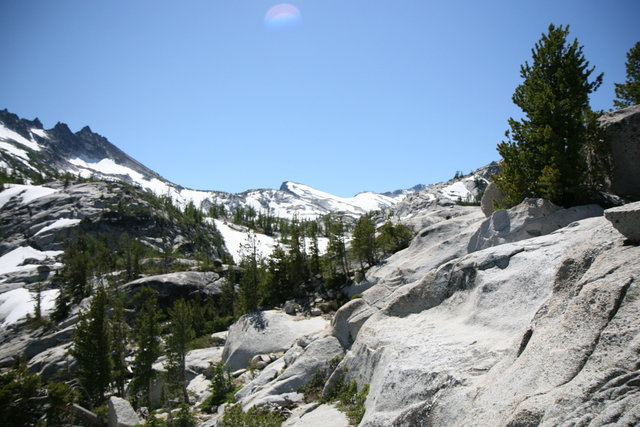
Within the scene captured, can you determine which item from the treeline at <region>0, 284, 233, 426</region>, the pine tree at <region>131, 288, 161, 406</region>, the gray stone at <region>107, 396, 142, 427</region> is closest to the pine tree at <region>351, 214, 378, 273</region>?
the treeline at <region>0, 284, 233, 426</region>

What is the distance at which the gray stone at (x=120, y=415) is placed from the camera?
2550cm

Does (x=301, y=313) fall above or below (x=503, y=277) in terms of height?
below

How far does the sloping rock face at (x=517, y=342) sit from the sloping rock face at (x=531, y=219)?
539cm

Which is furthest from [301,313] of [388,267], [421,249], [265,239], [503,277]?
[265,239]

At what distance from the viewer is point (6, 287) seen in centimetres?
9438

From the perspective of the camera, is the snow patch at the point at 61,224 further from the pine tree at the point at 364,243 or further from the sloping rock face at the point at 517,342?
the sloping rock face at the point at 517,342

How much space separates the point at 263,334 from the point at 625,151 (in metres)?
33.5

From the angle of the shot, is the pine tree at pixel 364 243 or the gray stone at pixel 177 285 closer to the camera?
the pine tree at pixel 364 243

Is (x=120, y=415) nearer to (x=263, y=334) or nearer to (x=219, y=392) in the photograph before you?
(x=219, y=392)

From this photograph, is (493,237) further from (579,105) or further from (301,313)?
(301,313)

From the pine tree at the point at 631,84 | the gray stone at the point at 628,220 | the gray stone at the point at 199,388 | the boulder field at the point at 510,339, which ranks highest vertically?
the pine tree at the point at 631,84

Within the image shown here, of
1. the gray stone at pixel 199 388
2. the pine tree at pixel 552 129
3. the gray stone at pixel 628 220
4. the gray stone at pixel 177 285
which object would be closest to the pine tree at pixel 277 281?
the gray stone at pixel 199 388

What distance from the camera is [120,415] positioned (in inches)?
1022

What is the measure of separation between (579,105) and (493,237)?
33.9ft
